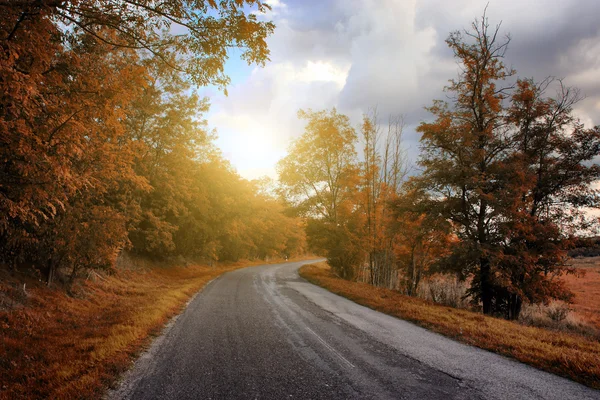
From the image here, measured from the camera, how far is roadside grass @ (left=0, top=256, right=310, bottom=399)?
160 inches

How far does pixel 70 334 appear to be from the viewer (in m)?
6.24

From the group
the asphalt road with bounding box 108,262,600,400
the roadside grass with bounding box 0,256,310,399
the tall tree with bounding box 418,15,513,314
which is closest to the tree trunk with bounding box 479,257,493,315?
the tall tree with bounding box 418,15,513,314

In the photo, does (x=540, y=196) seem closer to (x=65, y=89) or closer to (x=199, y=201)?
(x=65, y=89)

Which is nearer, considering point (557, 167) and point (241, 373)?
point (241, 373)

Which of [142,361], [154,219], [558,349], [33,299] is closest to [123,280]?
[154,219]

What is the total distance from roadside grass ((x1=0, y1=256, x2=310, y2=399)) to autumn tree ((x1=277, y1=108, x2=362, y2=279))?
1122 centimetres

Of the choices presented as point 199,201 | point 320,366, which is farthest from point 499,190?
point 199,201

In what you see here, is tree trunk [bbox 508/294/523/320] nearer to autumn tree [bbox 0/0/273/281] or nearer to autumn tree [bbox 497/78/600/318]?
autumn tree [bbox 497/78/600/318]

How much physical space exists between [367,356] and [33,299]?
8.55 metres

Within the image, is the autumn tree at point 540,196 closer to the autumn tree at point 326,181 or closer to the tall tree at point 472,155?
the tall tree at point 472,155

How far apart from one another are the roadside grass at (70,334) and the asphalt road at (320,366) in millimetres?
477

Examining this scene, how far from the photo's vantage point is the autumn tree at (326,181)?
65.3 ft

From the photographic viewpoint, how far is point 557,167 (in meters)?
13.0

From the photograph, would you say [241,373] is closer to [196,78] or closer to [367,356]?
[367,356]
